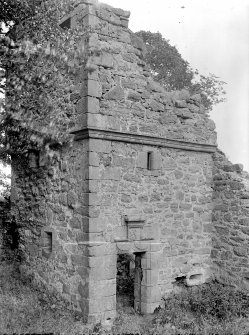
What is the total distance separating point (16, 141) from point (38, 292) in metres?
3.45

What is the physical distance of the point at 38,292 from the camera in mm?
9195

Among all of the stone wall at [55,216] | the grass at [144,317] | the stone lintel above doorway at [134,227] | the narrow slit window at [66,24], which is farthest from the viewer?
the narrow slit window at [66,24]

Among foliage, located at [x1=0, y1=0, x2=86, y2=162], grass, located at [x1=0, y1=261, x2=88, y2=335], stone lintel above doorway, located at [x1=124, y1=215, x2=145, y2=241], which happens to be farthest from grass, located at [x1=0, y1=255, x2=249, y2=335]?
foliage, located at [x1=0, y1=0, x2=86, y2=162]

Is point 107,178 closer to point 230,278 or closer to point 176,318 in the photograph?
point 176,318

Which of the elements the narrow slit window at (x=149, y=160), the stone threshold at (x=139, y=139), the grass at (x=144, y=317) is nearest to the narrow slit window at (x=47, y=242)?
the grass at (x=144, y=317)

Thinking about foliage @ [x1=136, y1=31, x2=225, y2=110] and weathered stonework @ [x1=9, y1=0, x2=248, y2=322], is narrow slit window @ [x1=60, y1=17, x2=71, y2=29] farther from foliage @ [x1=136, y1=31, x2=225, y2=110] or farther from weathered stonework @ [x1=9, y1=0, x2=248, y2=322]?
foliage @ [x1=136, y1=31, x2=225, y2=110]

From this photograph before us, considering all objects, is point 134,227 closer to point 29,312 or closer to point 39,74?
point 29,312

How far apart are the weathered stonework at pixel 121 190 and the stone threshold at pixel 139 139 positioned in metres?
0.02

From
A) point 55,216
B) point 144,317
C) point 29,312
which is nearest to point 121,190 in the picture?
point 55,216

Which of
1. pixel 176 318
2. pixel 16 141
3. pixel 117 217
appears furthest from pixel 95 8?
pixel 176 318

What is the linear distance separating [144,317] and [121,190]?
2.76 metres

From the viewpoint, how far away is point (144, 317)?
8.63 metres

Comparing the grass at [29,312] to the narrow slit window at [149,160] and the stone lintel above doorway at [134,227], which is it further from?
the narrow slit window at [149,160]

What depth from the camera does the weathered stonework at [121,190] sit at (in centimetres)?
796
